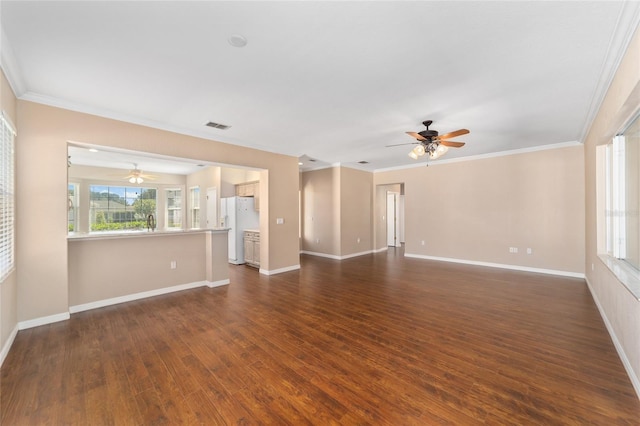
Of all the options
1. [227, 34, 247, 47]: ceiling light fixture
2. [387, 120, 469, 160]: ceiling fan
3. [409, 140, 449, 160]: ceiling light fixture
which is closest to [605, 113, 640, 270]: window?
[387, 120, 469, 160]: ceiling fan

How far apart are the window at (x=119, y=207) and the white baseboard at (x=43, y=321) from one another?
576cm

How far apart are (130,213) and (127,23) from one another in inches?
331

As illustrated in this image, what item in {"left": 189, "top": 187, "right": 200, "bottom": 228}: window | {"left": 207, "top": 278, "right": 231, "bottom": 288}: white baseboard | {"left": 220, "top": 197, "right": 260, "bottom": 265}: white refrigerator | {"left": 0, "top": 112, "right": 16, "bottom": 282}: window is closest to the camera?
{"left": 0, "top": 112, "right": 16, "bottom": 282}: window

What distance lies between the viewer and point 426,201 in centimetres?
749

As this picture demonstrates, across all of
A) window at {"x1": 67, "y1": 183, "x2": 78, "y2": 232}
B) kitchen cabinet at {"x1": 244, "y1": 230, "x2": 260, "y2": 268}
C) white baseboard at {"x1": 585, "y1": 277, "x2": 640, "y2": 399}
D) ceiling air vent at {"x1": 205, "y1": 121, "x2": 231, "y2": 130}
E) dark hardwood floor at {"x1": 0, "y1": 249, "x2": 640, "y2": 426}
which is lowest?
dark hardwood floor at {"x1": 0, "y1": 249, "x2": 640, "y2": 426}

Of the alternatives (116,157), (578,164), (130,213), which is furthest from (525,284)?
(130,213)

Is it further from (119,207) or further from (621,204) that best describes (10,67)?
(119,207)

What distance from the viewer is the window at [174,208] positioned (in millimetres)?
9477

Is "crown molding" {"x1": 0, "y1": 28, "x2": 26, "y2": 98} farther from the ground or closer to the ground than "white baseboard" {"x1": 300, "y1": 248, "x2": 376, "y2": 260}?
farther from the ground

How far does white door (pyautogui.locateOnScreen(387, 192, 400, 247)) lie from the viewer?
9.83 meters

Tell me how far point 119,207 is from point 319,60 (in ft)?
29.2

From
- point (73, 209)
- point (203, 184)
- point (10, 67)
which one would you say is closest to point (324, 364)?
point (10, 67)

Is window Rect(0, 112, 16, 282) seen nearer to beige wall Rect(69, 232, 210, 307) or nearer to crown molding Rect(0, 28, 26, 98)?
crown molding Rect(0, 28, 26, 98)

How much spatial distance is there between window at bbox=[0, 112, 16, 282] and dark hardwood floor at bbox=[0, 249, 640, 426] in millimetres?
882
